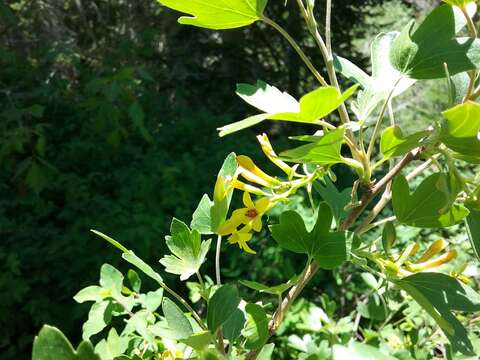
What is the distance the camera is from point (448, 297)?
1.32 feet

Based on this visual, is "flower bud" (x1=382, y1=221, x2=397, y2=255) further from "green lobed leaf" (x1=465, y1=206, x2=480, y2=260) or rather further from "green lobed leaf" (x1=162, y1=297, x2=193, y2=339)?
"green lobed leaf" (x1=162, y1=297, x2=193, y2=339)

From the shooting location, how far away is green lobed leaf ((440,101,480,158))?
33cm

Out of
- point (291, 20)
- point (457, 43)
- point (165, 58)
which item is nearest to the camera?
point (457, 43)

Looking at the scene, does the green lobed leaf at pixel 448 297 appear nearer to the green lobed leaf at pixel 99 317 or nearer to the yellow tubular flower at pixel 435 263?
the yellow tubular flower at pixel 435 263

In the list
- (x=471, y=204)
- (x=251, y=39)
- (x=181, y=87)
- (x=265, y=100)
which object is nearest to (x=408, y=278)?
(x=471, y=204)

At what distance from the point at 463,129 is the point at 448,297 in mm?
137

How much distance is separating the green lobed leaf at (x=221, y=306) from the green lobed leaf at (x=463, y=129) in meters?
0.20

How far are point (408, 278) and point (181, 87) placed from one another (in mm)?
3637

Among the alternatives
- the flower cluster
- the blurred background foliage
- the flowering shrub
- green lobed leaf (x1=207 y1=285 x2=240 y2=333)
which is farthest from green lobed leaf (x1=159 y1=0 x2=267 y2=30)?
the blurred background foliage

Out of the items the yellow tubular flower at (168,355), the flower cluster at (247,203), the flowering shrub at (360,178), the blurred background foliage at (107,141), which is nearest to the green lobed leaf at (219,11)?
the flowering shrub at (360,178)

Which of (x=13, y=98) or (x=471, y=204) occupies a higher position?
(x=471, y=204)

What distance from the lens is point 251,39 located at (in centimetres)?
412

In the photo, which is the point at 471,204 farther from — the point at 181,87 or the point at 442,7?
the point at 181,87

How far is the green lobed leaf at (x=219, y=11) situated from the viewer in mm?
402
